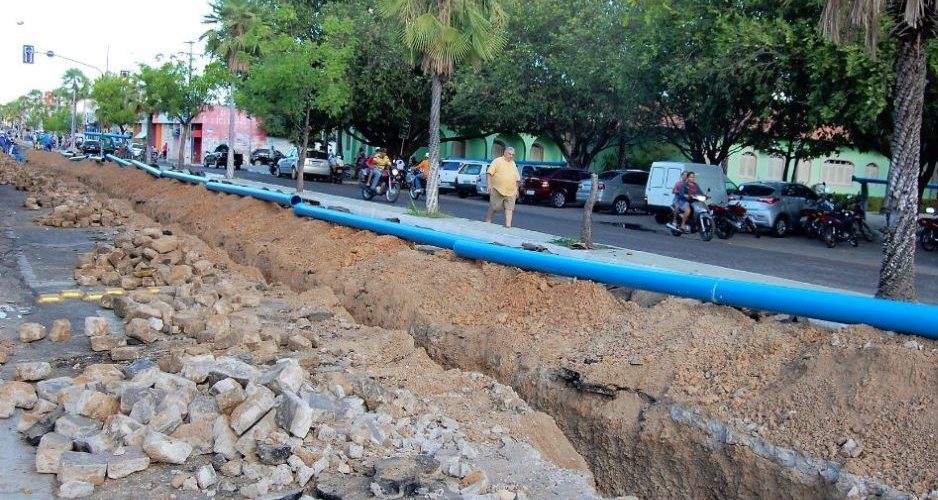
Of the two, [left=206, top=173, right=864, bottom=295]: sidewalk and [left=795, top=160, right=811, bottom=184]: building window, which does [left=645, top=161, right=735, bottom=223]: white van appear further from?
[left=795, top=160, right=811, bottom=184]: building window

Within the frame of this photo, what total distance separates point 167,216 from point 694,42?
13.8 meters

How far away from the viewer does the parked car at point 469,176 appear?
1364 inches

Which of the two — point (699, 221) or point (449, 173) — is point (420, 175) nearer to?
point (449, 173)

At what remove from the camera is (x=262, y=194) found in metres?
17.0

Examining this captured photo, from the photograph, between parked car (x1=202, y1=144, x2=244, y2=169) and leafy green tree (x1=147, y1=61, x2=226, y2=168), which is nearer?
leafy green tree (x1=147, y1=61, x2=226, y2=168)

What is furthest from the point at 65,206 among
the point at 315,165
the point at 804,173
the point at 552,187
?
the point at 804,173

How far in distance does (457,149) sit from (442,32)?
32.1 m

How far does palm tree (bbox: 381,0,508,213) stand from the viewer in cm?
1917

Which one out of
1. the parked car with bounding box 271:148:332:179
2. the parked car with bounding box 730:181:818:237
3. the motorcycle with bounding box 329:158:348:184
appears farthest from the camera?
the motorcycle with bounding box 329:158:348:184

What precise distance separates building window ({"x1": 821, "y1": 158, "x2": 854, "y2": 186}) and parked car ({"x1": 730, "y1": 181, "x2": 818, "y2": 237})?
22.2m

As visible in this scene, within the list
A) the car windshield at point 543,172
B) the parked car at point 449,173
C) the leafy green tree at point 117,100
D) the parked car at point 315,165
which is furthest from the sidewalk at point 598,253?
the leafy green tree at point 117,100

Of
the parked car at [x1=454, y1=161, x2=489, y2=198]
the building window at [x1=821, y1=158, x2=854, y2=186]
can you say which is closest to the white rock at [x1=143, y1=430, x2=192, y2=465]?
the parked car at [x1=454, y1=161, x2=489, y2=198]

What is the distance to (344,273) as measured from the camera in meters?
10.8

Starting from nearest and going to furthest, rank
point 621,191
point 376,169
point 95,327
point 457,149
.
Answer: point 95,327 < point 376,169 < point 621,191 < point 457,149
